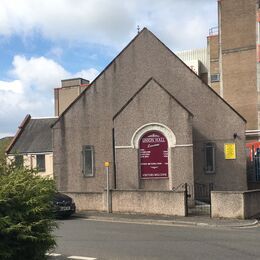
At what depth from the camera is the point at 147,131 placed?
2388cm

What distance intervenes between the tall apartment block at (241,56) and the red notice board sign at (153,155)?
2018cm

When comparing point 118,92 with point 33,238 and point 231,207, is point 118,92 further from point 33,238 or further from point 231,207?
point 33,238

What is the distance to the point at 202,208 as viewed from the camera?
21.9 meters

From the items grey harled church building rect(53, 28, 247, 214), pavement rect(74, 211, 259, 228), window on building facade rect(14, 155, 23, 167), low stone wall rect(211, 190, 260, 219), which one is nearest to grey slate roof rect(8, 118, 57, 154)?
grey harled church building rect(53, 28, 247, 214)

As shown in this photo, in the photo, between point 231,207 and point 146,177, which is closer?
point 231,207

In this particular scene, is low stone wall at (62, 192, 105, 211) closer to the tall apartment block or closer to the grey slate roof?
the grey slate roof

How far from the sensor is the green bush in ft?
24.1

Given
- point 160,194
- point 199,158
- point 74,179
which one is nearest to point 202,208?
point 160,194

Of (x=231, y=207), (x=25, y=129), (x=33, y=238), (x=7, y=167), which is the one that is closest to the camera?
(x=33, y=238)

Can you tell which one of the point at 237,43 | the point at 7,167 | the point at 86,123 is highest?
the point at 237,43

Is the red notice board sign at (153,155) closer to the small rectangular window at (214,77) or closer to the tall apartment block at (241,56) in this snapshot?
the tall apartment block at (241,56)

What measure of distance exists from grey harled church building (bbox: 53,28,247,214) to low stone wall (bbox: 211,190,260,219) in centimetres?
365

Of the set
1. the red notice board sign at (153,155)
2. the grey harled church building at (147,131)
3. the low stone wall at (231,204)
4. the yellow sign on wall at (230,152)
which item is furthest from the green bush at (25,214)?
the yellow sign on wall at (230,152)

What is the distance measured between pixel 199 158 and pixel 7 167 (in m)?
18.7
